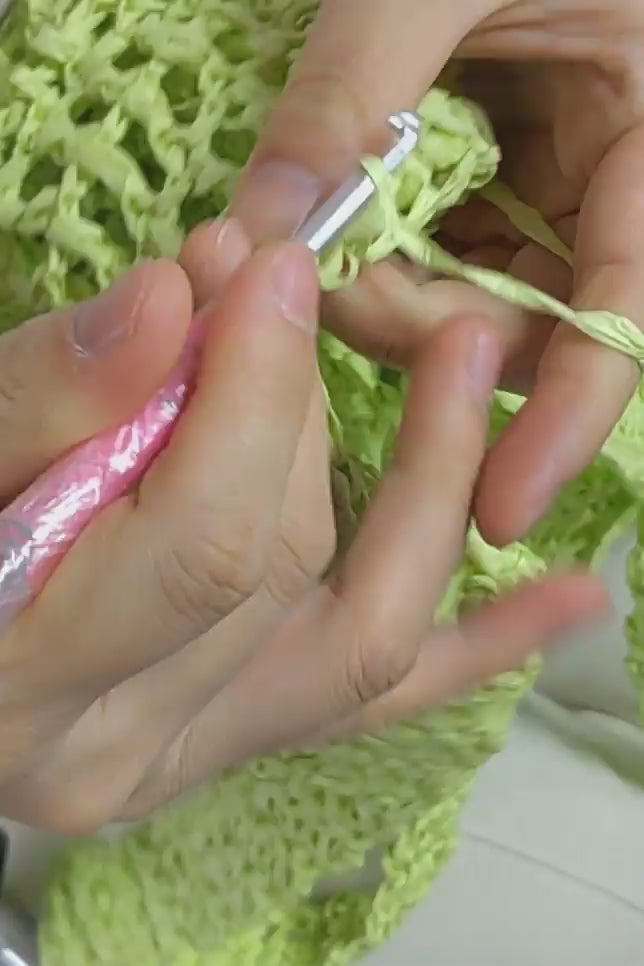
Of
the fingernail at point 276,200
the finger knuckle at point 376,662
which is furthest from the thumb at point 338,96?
the finger knuckle at point 376,662

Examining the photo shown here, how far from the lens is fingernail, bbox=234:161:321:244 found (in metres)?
0.35

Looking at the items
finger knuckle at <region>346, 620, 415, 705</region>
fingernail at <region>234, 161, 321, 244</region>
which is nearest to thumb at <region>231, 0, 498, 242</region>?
fingernail at <region>234, 161, 321, 244</region>

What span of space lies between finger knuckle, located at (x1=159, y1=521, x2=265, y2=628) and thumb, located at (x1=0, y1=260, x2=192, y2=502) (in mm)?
34

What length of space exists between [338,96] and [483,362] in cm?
9

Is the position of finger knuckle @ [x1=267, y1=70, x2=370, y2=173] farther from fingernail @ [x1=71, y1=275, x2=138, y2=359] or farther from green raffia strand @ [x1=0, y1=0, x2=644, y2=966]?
fingernail @ [x1=71, y1=275, x2=138, y2=359]

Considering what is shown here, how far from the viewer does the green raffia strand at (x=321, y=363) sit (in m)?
0.40

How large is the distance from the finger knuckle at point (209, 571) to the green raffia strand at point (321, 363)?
10cm

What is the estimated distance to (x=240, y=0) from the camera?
1.43 feet

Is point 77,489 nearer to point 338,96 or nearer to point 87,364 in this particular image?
point 87,364

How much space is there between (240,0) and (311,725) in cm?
25

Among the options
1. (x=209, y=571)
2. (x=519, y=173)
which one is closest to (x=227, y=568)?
(x=209, y=571)

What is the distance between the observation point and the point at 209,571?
0.30 m

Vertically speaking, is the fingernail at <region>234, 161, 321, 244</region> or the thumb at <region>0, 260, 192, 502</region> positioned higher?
the thumb at <region>0, 260, 192, 502</region>

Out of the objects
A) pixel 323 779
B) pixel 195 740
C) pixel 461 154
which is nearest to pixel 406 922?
pixel 323 779
